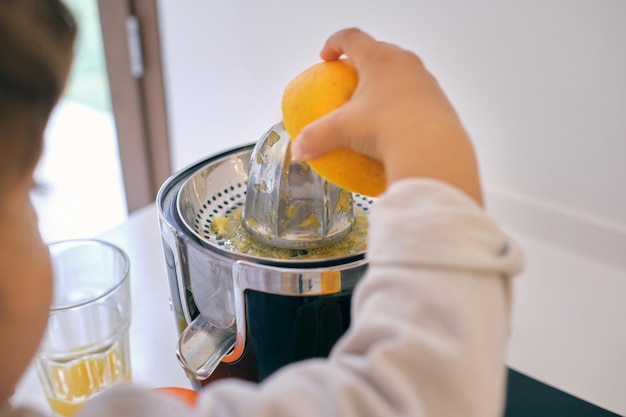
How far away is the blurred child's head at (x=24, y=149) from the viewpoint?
0.72 feet

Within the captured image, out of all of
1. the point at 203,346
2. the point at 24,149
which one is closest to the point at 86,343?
the point at 203,346

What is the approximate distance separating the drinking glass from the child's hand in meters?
Result: 0.25

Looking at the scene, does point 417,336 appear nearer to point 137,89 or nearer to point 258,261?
point 258,261

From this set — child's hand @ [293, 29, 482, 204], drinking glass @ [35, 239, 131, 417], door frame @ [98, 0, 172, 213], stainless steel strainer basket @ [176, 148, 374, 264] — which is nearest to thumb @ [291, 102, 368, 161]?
child's hand @ [293, 29, 482, 204]

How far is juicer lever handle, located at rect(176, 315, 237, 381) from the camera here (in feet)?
1.16

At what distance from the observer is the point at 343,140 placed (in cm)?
28

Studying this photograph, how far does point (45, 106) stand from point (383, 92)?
0.49 feet

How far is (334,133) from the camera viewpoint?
275 mm

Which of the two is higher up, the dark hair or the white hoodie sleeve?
the dark hair

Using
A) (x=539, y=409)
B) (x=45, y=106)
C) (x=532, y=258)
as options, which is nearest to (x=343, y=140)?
(x=45, y=106)

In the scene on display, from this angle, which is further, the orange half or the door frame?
the door frame

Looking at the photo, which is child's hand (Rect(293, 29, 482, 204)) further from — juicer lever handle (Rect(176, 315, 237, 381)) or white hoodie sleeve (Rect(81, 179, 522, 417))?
juicer lever handle (Rect(176, 315, 237, 381))

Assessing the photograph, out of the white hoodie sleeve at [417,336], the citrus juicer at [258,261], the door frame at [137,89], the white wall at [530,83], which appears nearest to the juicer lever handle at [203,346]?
the citrus juicer at [258,261]

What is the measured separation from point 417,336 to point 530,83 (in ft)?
1.41
